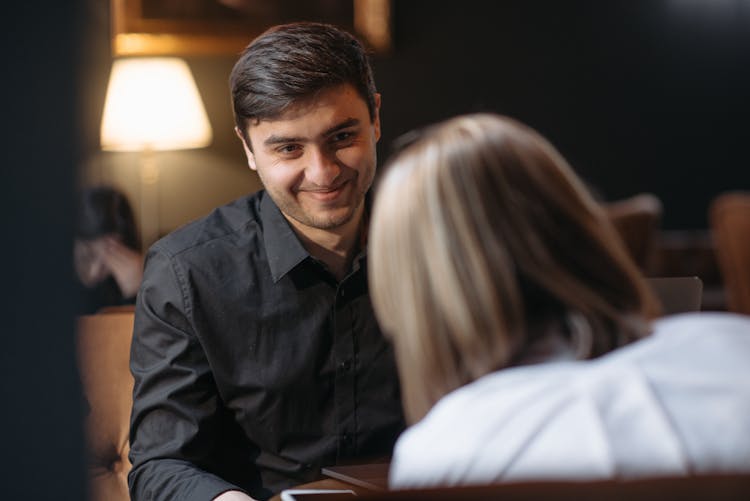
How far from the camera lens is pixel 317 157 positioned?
206 centimetres

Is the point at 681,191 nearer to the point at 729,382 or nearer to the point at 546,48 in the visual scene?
the point at 546,48

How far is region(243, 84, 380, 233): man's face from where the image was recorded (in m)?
2.04

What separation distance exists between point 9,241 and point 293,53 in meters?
1.01

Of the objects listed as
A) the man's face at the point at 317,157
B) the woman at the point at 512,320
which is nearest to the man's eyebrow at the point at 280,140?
the man's face at the point at 317,157

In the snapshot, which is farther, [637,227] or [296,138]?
[637,227]

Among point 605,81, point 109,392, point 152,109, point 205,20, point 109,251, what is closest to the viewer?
point 109,392

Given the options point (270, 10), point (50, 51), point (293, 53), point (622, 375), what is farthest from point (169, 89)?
point (622, 375)

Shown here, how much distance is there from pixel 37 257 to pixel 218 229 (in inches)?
38.2

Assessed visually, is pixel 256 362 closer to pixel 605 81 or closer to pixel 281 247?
pixel 281 247

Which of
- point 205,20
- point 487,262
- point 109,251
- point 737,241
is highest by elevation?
point 487,262

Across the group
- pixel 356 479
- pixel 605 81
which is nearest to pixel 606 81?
pixel 605 81

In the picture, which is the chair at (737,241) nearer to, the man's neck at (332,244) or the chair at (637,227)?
the chair at (637,227)

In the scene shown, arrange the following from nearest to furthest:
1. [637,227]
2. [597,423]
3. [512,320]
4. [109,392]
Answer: [597,423] < [512,320] < [109,392] < [637,227]

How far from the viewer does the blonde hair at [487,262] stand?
44.9 inches
